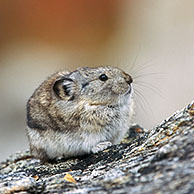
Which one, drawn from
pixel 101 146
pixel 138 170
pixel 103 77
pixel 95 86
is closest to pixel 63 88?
pixel 95 86

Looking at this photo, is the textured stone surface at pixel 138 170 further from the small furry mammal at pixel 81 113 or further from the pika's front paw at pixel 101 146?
the small furry mammal at pixel 81 113

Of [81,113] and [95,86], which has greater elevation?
[95,86]

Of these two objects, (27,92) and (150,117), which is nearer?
(150,117)

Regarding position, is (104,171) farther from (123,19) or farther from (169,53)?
(123,19)

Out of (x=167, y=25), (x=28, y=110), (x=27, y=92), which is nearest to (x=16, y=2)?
(x=27, y=92)

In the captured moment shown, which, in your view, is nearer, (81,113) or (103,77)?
(81,113)

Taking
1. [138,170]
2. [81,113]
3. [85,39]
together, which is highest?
[85,39]

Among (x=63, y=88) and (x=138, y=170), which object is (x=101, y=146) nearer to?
(x=63, y=88)
